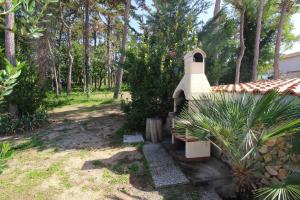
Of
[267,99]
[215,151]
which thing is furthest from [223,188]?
[267,99]

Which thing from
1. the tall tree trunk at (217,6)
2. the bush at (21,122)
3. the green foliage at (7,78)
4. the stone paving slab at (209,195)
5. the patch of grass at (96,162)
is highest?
the tall tree trunk at (217,6)

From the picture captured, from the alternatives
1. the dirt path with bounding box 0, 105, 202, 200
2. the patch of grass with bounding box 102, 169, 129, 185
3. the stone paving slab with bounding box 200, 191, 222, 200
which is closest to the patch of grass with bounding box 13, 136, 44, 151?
the dirt path with bounding box 0, 105, 202, 200

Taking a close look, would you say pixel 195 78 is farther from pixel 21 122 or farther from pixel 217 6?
pixel 217 6

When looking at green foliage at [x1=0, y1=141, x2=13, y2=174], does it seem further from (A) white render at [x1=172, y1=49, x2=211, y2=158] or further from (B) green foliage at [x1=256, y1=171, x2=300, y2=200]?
(A) white render at [x1=172, y1=49, x2=211, y2=158]

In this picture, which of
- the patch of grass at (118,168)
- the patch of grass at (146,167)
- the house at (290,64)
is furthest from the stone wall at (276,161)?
the house at (290,64)

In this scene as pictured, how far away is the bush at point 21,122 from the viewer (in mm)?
10359

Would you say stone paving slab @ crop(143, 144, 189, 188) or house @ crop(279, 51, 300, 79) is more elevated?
house @ crop(279, 51, 300, 79)

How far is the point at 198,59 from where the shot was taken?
7.42 m

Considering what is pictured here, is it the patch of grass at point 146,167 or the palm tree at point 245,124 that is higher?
the palm tree at point 245,124

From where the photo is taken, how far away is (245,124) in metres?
4.07

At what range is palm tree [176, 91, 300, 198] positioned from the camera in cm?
386

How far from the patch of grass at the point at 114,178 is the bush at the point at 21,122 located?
6.38 m

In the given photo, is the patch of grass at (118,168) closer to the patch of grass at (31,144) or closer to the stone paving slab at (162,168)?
the stone paving slab at (162,168)

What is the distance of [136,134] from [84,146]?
7.42ft
